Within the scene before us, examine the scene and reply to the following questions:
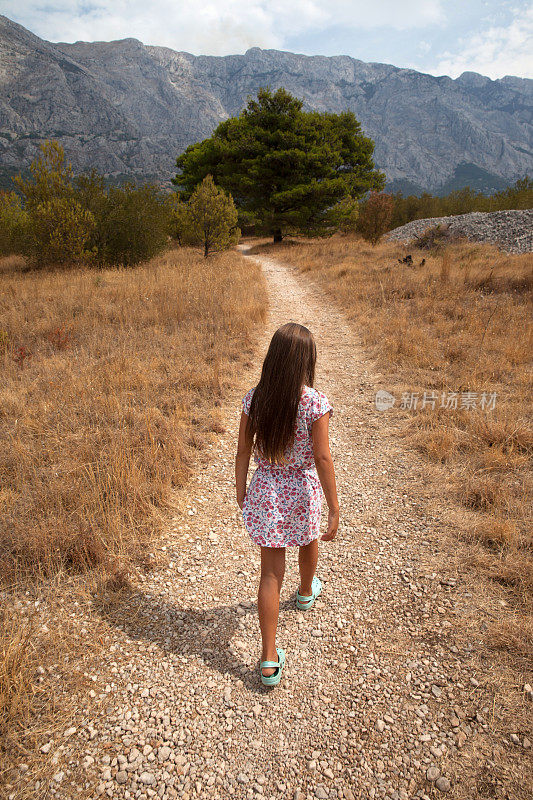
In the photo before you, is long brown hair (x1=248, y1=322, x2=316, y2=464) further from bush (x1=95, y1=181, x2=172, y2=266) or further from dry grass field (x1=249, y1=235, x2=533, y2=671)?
bush (x1=95, y1=181, x2=172, y2=266)

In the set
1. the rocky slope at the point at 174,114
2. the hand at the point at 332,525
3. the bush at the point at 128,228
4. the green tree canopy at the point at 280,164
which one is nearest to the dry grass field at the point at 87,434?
the hand at the point at 332,525

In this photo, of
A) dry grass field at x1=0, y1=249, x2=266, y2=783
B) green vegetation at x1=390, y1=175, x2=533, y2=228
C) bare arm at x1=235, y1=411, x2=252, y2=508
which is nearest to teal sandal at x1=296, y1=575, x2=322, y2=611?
bare arm at x1=235, y1=411, x2=252, y2=508

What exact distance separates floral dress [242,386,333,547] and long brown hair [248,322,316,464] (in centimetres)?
9

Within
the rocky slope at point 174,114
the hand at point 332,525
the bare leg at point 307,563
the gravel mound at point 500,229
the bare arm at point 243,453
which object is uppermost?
the rocky slope at point 174,114

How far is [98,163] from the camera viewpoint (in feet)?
395

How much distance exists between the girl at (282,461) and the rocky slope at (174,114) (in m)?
125

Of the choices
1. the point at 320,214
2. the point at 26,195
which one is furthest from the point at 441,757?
the point at 320,214

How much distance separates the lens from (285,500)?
210 cm

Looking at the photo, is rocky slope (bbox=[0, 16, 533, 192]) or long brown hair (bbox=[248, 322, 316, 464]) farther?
rocky slope (bbox=[0, 16, 533, 192])

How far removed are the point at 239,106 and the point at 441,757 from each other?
242120mm

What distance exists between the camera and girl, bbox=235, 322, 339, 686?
192cm

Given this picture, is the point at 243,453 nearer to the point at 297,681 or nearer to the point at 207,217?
the point at 297,681

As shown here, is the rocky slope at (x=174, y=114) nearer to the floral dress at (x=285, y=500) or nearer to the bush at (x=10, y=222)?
the bush at (x=10, y=222)

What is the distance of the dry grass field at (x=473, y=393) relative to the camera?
2736 millimetres
